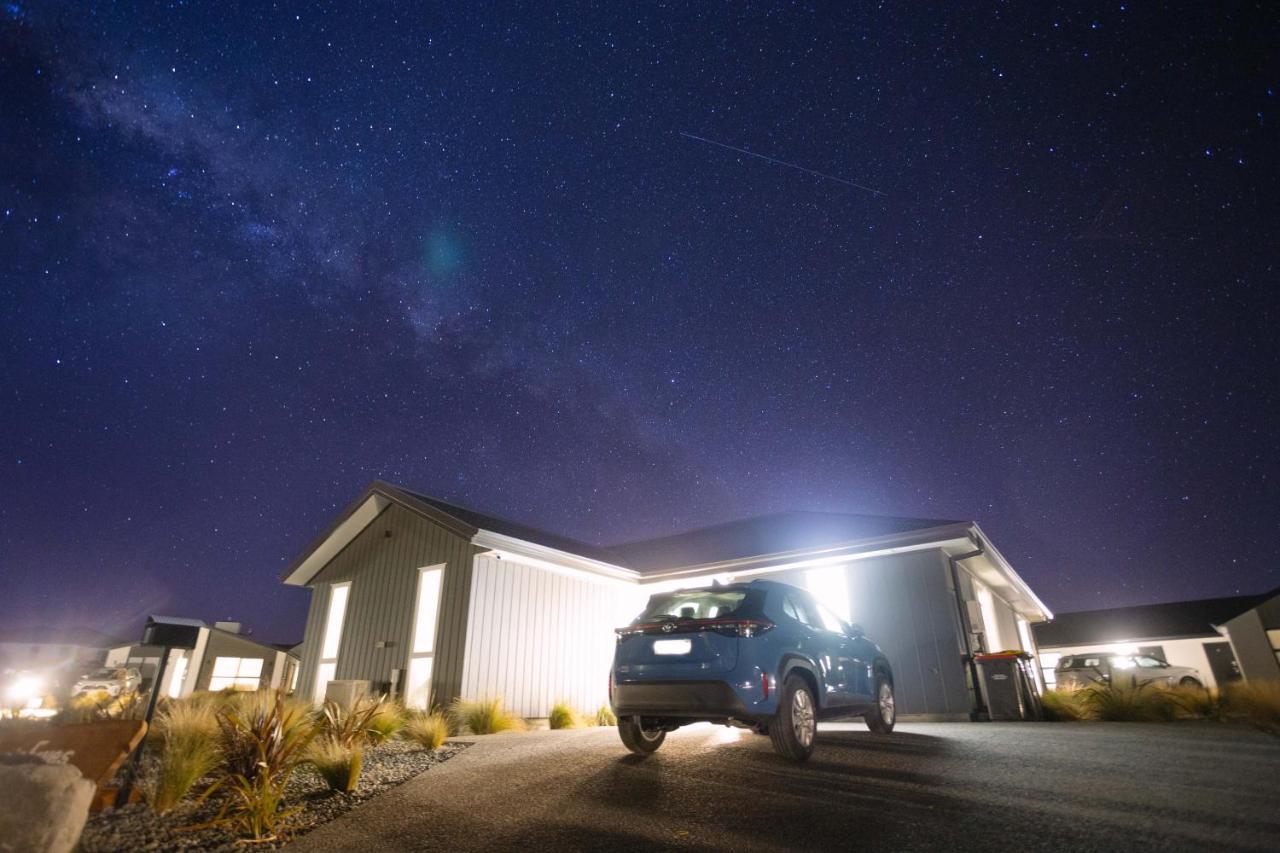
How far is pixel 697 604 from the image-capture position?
6.02 metres

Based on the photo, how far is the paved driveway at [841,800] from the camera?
3.23 metres

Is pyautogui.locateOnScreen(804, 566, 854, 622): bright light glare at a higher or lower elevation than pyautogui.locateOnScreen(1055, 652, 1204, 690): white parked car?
higher

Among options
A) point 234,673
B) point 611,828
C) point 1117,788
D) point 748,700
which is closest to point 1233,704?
point 1117,788

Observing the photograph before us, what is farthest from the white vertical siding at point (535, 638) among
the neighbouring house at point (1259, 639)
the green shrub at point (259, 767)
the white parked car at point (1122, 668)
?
the neighbouring house at point (1259, 639)

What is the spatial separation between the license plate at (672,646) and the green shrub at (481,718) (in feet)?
18.1

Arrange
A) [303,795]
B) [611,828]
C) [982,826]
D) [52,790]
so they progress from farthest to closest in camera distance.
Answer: [303,795] → [611,828] → [982,826] → [52,790]

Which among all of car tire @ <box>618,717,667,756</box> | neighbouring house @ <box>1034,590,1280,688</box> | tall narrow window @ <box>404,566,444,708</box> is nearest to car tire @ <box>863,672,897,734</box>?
car tire @ <box>618,717,667,756</box>

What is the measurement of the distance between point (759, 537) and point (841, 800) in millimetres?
11253

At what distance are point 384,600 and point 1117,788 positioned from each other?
43.1 feet

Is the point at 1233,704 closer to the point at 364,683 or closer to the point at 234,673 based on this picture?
the point at 364,683

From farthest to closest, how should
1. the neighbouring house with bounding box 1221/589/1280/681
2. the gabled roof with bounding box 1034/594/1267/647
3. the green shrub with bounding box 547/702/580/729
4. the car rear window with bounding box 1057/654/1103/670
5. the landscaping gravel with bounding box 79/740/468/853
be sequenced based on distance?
the gabled roof with bounding box 1034/594/1267/647, the neighbouring house with bounding box 1221/589/1280/681, the car rear window with bounding box 1057/654/1103/670, the green shrub with bounding box 547/702/580/729, the landscaping gravel with bounding box 79/740/468/853

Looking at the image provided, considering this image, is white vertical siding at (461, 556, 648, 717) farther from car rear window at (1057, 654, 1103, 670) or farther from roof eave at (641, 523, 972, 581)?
car rear window at (1057, 654, 1103, 670)

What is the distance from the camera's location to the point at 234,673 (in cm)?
2728

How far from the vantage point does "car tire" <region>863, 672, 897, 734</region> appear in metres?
7.26
